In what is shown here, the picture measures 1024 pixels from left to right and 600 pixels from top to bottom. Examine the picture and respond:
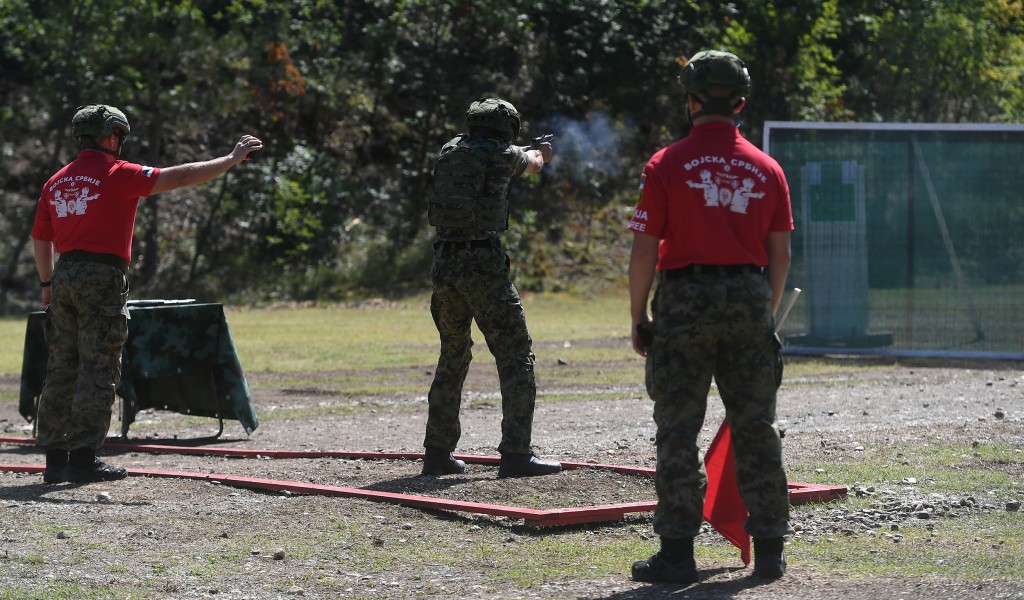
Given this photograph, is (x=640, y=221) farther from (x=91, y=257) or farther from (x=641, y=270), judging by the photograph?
(x=91, y=257)

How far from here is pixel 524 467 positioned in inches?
288

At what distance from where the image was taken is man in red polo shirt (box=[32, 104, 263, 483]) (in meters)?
7.42

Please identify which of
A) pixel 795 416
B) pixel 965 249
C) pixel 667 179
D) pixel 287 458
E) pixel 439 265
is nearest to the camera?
pixel 667 179

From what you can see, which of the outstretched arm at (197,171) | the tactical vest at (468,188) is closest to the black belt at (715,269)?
the tactical vest at (468,188)

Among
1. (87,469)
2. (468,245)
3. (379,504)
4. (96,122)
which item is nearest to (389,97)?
(96,122)

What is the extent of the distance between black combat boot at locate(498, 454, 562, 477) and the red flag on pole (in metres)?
1.92

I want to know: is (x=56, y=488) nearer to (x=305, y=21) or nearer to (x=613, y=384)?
(x=613, y=384)

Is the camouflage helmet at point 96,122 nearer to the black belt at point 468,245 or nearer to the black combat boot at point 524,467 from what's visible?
the black belt at point 468,245

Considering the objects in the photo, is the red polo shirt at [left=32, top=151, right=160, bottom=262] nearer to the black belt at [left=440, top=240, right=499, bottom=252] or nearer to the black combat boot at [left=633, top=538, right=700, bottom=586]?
the black belt at [left=440, top=240, right=499, bottom=252]

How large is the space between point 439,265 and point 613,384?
5.75 m

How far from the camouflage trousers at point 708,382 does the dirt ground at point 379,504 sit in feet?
1.00

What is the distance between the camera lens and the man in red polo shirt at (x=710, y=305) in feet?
16.3

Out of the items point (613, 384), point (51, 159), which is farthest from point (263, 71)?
point (613, 384)

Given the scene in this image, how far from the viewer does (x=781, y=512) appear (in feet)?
16.8
